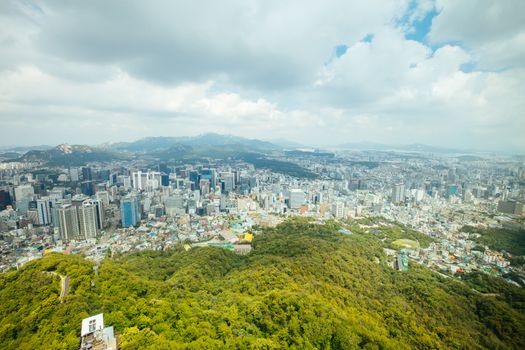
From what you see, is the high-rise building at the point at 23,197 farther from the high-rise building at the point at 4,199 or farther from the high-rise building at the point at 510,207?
the high-rise building at the point at 510,207

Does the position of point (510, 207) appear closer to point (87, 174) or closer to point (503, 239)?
point (503, 239)

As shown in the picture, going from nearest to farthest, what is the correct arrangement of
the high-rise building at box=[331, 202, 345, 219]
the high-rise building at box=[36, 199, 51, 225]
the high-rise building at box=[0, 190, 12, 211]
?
the high-rise building at box=[36, 199, 51, 225]
the high-rise building at box=[0, 190, 12, 211]
the high-rise building at box=[331, 202, 345, 219]

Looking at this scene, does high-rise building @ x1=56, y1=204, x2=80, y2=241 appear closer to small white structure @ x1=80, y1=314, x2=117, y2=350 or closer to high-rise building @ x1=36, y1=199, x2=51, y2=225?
high-rise building @ x1=36, y1=199, x2=51, y2=225

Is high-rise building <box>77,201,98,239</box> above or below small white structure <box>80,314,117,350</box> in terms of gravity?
below

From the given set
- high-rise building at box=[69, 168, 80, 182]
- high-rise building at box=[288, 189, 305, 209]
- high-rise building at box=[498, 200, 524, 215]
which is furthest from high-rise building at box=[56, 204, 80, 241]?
high-rise building at box=[498, 200, 524, 215]

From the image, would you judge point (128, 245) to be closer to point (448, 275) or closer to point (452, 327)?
point (452, 327)

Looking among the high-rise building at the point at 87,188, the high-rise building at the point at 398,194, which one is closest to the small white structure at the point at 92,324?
the high-rise building at the point at 87,188

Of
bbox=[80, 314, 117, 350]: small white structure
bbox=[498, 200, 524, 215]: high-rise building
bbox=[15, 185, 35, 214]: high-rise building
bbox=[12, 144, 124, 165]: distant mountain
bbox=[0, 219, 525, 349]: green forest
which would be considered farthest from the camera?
bbox=[12, 144, 124, 165]: distant mountain

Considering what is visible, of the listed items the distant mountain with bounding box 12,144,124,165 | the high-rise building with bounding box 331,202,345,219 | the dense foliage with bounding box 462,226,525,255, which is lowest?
the high-rise building with bounding box 331,202,345,219
